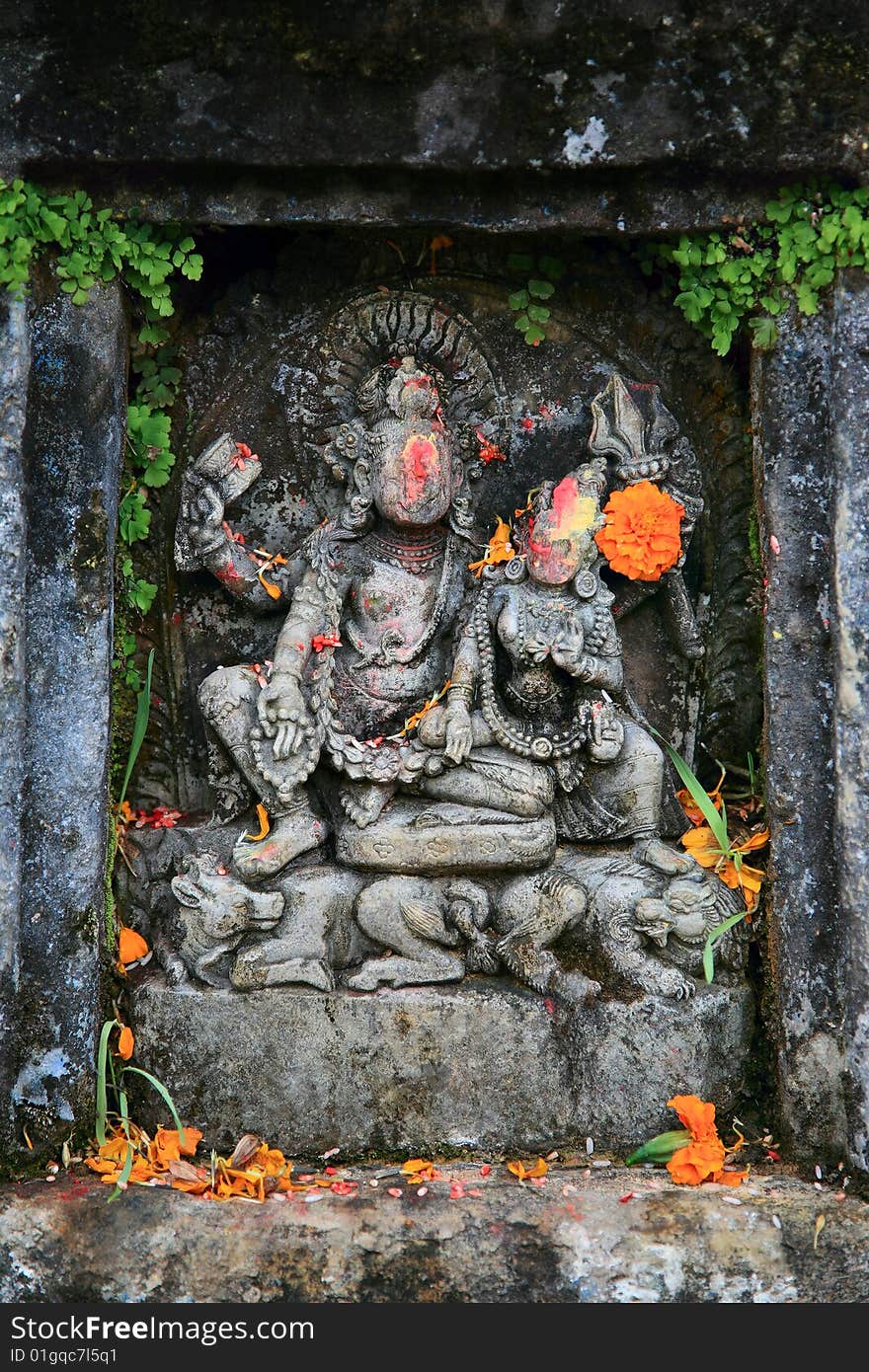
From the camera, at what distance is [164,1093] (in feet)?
15.8

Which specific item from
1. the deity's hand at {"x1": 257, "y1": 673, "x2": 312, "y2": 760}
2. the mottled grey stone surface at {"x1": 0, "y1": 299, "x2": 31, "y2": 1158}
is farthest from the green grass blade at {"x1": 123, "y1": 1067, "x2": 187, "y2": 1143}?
the deity's hand at {"x1": 257, "y1": 673, "x2": 312, "y2": 760}

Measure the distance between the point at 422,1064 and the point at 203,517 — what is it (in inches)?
75.7

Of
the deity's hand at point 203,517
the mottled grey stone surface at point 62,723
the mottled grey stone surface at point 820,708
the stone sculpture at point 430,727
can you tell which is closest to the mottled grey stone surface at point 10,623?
the mottled grey stone surface at point 62,723

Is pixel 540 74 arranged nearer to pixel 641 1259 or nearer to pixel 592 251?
pixel 592 251

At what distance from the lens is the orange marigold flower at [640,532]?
535 centimetres

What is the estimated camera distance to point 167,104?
4672 mm

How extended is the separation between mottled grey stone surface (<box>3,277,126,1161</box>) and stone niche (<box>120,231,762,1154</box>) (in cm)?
25

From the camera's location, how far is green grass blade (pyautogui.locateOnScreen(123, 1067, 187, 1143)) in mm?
4832

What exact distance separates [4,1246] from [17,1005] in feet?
2.29

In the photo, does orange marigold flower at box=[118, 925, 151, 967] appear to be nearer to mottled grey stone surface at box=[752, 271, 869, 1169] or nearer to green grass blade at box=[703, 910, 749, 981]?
green grass blade at box=[703, 910, 749, 981]

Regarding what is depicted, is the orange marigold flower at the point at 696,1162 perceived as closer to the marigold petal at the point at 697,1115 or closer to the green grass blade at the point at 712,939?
the marigold petal at the point at 697,1115

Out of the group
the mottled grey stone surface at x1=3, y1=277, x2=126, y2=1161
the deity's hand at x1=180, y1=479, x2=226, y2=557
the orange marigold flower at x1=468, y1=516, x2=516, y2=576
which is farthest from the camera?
the orange marigold flower at x1=468, y1=516, x2=516, y2=576

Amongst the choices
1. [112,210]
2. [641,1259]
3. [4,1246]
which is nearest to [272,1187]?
[4,1246]

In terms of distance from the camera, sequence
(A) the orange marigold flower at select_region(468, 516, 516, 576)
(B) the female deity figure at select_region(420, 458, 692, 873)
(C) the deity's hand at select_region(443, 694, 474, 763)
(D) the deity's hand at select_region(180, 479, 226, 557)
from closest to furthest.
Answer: (C) the deity's hand at select_region(443, 694, 474, 763)
(B) the female deity figure at select_region(420, 458, 692, 873)
(D) the deity's hand at select_region(180, 479, 226, 557)
(A) the orange marigold flower at select_region(468, 516, 516, 576)
